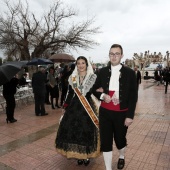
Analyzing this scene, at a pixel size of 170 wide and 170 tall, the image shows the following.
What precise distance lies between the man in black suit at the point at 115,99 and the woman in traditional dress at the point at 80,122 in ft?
1.29

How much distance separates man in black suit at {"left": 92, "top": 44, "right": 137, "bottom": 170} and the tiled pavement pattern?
31.3 inches

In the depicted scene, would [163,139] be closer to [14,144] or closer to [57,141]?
[57,141]

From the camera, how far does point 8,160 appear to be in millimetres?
4492

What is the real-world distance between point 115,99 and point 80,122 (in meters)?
0.82

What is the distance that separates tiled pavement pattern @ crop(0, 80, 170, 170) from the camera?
4242 millimetres

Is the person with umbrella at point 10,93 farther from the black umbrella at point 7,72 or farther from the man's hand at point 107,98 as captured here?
the man's hand at point 107,98

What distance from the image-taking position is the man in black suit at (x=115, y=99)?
3.53 metres

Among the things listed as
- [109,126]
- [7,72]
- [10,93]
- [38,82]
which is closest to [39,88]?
[38,82]

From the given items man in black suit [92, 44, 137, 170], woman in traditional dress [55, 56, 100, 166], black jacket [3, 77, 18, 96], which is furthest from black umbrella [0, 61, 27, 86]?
man in black suit [92, 44, 137, 170]

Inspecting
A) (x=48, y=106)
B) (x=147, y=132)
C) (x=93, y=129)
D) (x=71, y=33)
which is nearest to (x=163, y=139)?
(x=147, y=132)

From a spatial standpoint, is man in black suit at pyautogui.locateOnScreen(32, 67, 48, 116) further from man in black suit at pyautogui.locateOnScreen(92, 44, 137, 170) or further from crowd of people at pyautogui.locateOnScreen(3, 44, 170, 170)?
man in black suit at pyautogui.locateOnScreen(92, 44, 137, 170)

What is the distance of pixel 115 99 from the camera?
3531mm

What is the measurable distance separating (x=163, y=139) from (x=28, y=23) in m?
19.4

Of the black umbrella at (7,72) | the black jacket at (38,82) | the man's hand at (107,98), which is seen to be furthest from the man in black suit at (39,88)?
the man's hand at (107,98)
